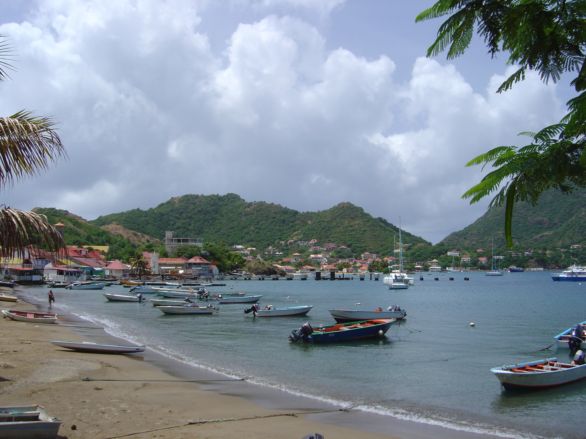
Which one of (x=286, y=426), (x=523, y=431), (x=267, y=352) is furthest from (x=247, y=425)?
(x=267, y=352)

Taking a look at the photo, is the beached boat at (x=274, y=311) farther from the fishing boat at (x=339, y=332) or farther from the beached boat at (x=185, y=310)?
the fishing boat at (x=339, y=332)

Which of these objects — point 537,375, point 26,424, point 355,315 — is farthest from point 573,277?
point 26,424

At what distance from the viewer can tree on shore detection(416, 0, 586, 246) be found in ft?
11.4

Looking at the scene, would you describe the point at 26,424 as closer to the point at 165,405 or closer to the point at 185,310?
the point at 165,405

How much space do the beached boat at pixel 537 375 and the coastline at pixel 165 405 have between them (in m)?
5.05

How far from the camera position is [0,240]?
1025cm

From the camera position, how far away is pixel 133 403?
527 inches

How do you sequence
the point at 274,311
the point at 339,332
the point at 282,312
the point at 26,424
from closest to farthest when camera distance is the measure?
the point at 26,424
the point at 339,332
the point at 274,311
the point at 282,312

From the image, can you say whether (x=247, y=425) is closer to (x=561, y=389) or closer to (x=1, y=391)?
(x=1, y=391)

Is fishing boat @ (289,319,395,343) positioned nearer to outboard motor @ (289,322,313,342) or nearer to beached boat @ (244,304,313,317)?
outboard motor @ (289,322,313,342)

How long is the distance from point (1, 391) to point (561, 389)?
56.3 ft

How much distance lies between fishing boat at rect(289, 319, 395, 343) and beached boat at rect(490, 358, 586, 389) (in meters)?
12.3

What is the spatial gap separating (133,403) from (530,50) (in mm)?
12699

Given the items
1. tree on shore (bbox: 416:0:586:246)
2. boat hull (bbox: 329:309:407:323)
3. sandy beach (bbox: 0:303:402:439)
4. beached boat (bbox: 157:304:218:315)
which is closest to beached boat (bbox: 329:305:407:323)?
boat hull (bbox: 329:309:407:323)
